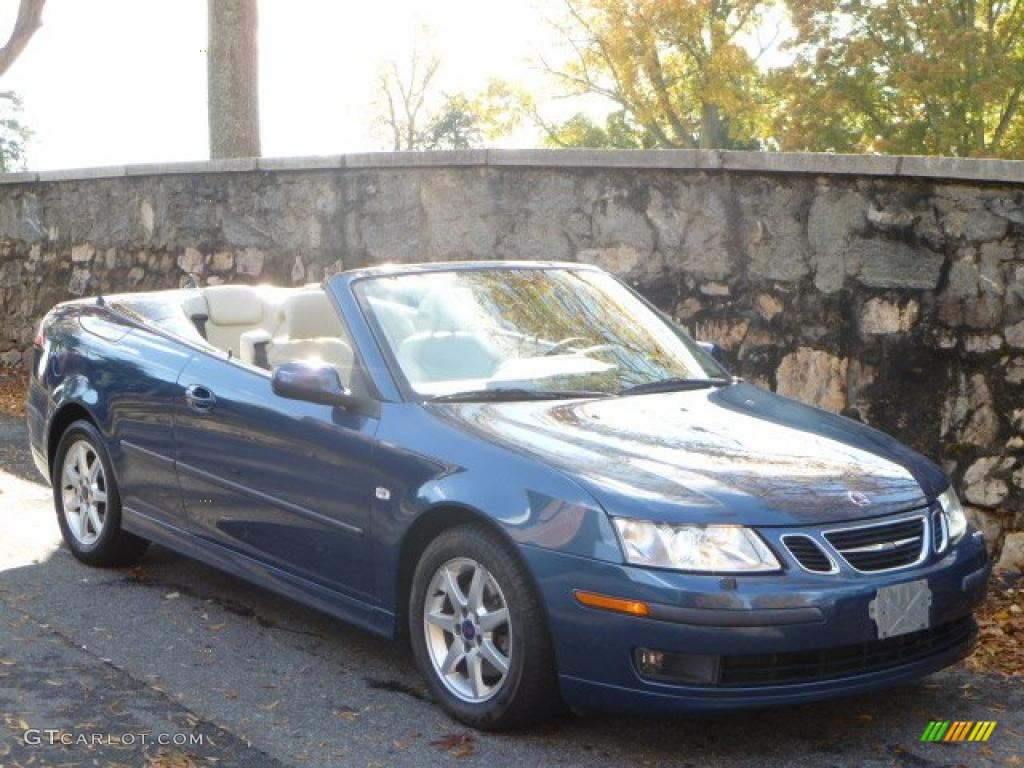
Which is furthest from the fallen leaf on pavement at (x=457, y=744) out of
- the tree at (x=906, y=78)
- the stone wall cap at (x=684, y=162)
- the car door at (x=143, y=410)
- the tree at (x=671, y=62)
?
the tree at (x=671, y=62)

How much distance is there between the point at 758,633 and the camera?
441cm

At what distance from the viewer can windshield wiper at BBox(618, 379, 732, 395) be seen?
572 centimetres

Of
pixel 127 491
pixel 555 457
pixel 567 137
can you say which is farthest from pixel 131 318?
pixel 567 137

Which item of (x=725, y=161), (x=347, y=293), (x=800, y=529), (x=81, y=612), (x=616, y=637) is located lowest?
(x=81, y=612)

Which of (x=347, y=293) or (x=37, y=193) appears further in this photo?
(x=37, y=193)

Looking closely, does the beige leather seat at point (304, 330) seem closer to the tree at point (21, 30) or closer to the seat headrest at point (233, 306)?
the seat headrest at point (233, 306)

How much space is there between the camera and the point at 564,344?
5906 mm

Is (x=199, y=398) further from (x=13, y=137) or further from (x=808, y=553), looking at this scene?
(x=13, y=137)

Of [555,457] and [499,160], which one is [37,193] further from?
[555,457]

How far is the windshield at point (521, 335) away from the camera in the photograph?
5602 millimetres

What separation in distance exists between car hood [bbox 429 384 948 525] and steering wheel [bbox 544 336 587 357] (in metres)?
0.38

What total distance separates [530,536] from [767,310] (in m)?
3.89

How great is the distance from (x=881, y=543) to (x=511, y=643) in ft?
3.72

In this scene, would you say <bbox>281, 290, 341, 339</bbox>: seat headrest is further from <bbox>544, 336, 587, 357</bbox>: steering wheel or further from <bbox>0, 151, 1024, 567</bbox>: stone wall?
<bbox>0, 151, 1024, 567</bbox>: stone wall
